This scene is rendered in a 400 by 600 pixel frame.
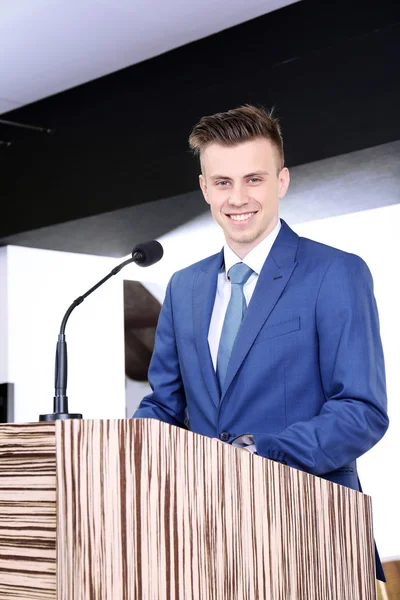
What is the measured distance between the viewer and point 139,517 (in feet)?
3.48

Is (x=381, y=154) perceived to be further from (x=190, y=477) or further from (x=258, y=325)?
(x=190, y=477)

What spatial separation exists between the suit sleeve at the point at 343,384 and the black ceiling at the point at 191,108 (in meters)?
2.04

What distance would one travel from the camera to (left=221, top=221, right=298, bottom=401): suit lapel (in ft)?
5.36

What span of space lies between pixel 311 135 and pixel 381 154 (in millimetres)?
324

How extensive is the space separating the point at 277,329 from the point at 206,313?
20cm

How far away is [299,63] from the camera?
390cm

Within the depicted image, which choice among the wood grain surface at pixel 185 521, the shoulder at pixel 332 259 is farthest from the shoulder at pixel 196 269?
the wood grain surface at pixel 185 521

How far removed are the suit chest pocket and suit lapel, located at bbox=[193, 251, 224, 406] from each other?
0.42ft

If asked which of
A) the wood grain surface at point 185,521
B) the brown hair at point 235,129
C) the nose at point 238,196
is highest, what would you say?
the brown hair at point 235,129

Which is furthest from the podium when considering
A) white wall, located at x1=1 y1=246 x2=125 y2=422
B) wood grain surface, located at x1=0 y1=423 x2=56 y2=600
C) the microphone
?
white wall, located at x1=1 y1=246 x2=125 y2=422

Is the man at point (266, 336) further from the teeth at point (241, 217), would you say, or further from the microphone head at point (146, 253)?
the microphone head at point (146, 253)

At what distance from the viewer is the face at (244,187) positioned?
1.75 meters

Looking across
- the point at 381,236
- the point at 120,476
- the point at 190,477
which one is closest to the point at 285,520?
the point at 190,477

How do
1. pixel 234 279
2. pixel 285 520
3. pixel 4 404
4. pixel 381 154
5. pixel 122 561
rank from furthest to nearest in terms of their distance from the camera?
pixel 4 404, pixel 381 154, pixel 234 279, pixel 285 520, pixel 122 561
